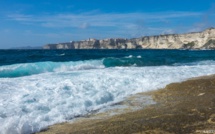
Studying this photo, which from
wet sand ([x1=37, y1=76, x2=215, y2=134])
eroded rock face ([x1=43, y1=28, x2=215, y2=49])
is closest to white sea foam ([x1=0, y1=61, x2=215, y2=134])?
wet sand ([x1=37, y1=76, x2=215, y2=134])

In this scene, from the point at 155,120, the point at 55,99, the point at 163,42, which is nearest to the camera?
the point at 155,120

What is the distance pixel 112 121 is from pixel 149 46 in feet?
539

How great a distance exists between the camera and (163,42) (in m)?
165

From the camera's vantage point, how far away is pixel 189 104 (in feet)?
28.0

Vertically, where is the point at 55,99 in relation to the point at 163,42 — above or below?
above

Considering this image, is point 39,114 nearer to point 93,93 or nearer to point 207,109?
point 93,93

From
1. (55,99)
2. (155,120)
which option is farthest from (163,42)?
(155,120)

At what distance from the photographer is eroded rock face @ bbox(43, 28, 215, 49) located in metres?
142

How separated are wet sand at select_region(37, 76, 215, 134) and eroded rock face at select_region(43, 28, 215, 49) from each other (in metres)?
133

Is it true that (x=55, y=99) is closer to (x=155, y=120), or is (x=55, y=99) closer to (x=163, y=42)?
(x=155, y=120)

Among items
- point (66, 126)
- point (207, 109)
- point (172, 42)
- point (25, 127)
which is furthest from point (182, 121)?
point (172, 42)

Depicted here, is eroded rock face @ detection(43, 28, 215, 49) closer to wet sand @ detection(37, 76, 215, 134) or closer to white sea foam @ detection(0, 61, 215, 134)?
white sea foam @ detection(0, 61, 215, 134)

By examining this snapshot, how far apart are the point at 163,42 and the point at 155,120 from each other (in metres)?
162

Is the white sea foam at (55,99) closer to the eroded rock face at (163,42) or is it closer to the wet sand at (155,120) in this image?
the wet sand at (155,120)
